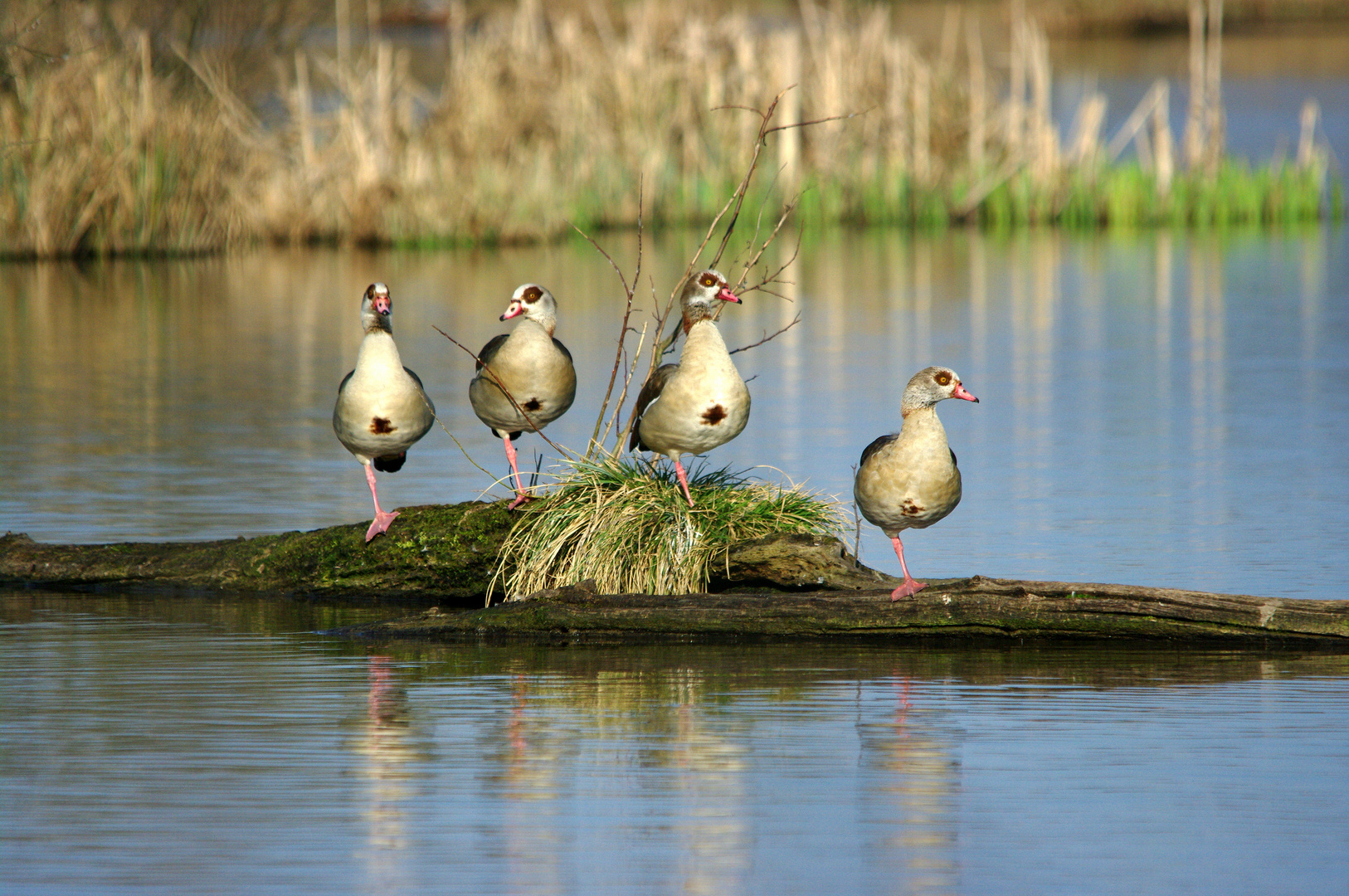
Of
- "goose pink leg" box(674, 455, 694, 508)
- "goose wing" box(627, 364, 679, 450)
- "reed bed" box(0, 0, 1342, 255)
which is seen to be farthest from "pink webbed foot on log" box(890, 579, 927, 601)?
"reed bed" box(0, 0, 1342, 255)

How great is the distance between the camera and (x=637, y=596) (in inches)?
338

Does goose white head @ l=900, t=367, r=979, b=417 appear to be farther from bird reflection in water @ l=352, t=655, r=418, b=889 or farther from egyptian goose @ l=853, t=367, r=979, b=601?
bird reflection in water @ l=352, t=655, r=418, b=889

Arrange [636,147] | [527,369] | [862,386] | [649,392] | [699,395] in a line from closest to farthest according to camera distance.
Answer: [699,395] < [649,392] < [527,369] < [862,386] < [636,147]

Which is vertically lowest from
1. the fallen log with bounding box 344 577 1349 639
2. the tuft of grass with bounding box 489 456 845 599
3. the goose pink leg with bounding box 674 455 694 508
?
the fallen log with bounding box 344 577 1349 639

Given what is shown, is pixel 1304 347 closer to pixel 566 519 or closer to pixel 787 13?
pixel 566 519

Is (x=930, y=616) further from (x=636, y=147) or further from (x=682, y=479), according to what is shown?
(x=636, y=147)

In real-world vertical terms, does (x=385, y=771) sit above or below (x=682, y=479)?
below

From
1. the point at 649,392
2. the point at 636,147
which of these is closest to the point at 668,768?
the point at 649,392

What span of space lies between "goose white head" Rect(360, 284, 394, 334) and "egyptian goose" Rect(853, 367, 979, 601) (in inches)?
102

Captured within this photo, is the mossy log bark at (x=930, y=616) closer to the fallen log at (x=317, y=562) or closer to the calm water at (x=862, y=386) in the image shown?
the fallen log at (x=317, y=562)

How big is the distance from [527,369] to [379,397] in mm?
795

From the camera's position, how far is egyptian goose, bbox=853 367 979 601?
8.27 meters

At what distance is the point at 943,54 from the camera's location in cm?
3353

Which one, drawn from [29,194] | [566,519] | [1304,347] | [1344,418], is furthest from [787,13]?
[566,519]
